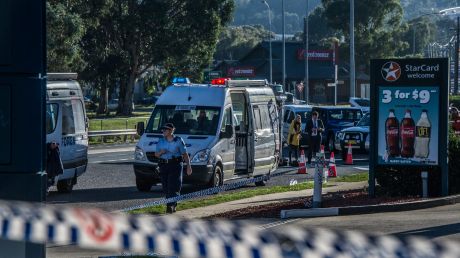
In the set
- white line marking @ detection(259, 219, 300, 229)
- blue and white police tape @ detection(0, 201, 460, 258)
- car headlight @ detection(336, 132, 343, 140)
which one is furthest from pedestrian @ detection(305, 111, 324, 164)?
blue and white police tape @ detection(0, 201, 460, 258)

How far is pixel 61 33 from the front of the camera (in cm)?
4322

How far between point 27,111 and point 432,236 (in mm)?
6897

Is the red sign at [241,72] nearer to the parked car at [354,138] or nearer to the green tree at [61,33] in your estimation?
the green tree at [61,33]

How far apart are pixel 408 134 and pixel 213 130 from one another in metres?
4.44

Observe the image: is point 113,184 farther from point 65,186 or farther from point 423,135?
point 423,135

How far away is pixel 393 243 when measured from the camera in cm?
452

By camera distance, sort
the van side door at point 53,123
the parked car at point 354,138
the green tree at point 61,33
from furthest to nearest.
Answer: the green tree at point 61,33, the parked car at point 354,138, the van side door at point 53,123

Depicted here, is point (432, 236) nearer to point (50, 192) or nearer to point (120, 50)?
point (50, 192)

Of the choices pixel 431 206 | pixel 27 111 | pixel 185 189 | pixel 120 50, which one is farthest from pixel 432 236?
pixel 120 50

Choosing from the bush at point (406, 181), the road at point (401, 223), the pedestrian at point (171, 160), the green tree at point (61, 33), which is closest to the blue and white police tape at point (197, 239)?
the road at point (401, 223)

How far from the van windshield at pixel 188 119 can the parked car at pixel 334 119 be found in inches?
605

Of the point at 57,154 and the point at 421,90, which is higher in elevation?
the point at 421,90

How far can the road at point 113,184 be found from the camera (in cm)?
1827

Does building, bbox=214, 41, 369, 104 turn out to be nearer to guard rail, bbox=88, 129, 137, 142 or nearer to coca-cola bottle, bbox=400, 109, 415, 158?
guard rail, bbox=88, 129, 137, 142
